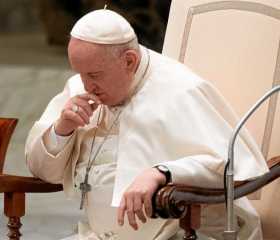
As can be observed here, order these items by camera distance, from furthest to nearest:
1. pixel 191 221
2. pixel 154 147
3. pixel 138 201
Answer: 1. pixel 154 147
2. pixel 191 221
3. pixel 138 201

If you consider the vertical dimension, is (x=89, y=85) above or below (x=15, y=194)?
above

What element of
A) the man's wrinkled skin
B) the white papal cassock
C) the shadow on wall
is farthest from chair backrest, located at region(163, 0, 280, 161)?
the shadow on wall

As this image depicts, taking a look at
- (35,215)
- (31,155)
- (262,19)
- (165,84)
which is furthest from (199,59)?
(35,215)

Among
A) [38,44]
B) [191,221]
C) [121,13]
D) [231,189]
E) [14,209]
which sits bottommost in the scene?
[38,44]

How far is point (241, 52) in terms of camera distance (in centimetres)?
353

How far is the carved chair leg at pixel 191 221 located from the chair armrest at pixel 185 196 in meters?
0.05

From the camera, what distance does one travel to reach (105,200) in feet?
10.2

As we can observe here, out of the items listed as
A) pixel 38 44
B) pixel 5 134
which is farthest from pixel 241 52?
pixel 38 44

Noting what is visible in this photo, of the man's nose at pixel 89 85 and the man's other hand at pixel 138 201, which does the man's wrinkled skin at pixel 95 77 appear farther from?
the man's other hand at pixel 138 201

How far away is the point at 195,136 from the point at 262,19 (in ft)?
2.44

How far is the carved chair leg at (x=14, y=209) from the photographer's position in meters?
3.17

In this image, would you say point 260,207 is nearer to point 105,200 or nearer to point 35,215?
point 105,200

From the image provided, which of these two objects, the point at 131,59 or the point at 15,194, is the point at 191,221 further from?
the point at 15,194

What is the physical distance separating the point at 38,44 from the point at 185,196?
267 inches
